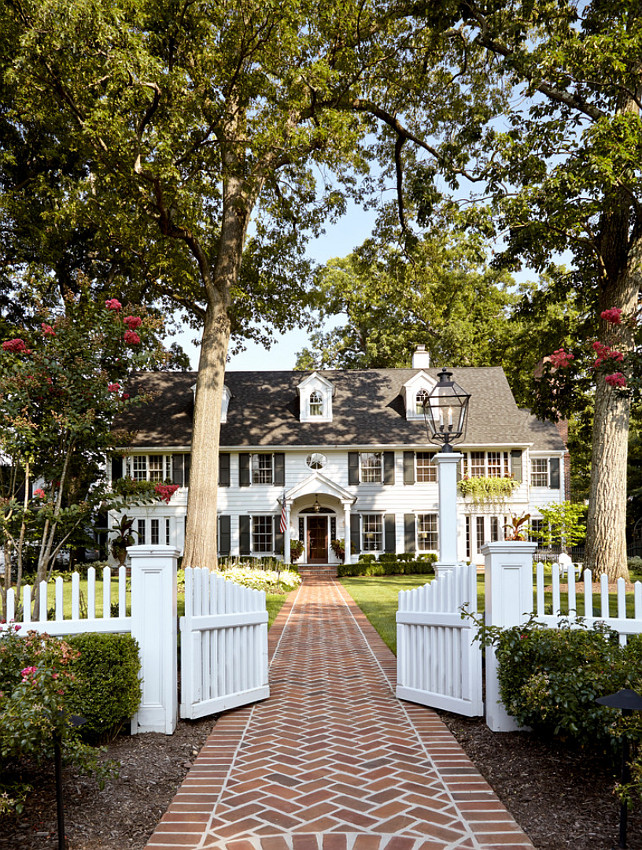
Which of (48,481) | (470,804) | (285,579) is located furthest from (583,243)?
(470,804)

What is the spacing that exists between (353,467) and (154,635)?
2074 centimetres

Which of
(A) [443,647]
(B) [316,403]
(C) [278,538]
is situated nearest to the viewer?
(A) [443,647]

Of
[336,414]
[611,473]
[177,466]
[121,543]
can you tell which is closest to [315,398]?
[336,414]

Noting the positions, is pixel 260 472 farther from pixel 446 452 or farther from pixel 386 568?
pixel 446 452

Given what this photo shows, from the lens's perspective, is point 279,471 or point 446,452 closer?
point 446,452

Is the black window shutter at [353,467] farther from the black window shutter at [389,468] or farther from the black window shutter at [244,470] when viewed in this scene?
the black window shutter at [244,470]

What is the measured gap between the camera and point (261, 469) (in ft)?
84.0

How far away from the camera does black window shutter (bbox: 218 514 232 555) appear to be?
24.9 metres

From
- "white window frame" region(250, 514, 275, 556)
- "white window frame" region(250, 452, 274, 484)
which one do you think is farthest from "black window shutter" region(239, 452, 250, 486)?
"white window frame" region(250, 514, 275, 556)

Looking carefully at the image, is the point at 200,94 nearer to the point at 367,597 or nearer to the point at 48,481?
the point at 48,481

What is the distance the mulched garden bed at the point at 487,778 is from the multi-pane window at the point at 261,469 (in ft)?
67.5

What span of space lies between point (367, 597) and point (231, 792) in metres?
11.2

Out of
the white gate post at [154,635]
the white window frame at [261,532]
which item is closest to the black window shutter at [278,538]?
the white window frame at [261,532]

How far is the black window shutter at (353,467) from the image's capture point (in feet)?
83.9
